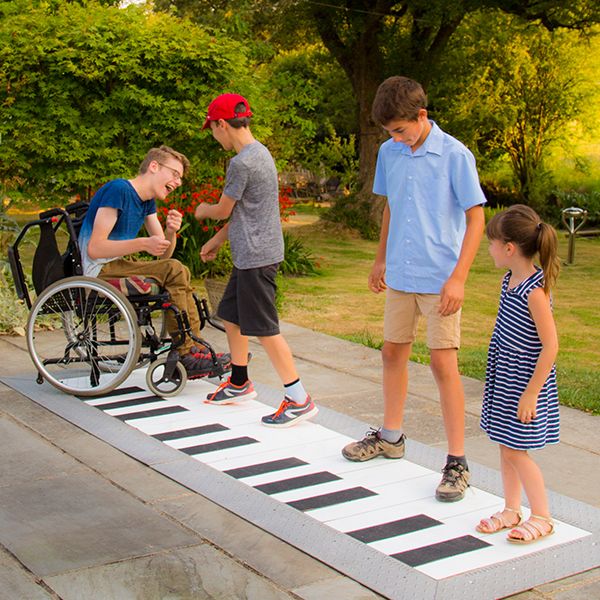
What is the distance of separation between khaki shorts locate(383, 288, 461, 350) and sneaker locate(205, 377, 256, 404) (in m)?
1.51

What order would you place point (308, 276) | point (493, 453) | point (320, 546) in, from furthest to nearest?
point (308, 276) → point (493, 453) → point (320, 546)

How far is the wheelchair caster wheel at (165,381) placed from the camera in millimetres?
5926

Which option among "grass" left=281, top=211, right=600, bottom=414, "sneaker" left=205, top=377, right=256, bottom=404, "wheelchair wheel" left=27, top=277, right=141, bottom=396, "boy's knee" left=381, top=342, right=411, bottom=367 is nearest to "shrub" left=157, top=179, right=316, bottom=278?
"grass" left=281, top=211, right=600, bottom=414

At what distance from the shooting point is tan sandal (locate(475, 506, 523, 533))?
12.8 ft

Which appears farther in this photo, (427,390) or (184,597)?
(427,390)

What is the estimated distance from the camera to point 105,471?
4.65 m

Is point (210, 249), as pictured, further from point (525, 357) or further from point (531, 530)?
point (531, 530)

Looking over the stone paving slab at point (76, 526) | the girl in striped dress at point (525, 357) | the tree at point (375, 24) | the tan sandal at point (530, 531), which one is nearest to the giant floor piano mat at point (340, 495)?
the tan sandal at point (530, 531)

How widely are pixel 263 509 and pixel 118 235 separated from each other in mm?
2343

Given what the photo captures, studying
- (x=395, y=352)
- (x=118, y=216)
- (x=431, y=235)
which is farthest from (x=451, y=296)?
(x=118, y=216)

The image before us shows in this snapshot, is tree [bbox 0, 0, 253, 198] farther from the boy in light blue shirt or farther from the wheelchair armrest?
the boy in light blue shirt

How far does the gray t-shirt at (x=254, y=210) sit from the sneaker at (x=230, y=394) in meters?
0.80

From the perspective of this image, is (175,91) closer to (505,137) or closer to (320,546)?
(320,546)

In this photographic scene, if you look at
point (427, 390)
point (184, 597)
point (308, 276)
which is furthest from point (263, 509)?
point (308, 276)
